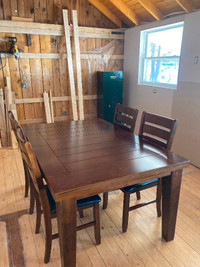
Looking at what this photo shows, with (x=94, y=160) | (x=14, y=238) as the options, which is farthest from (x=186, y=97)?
(x=14, y=238)

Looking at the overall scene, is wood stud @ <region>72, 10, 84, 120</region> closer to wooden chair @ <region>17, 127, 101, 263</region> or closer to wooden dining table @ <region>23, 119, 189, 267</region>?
wooden dining table @ <region>23, 119, 189, 267</region>

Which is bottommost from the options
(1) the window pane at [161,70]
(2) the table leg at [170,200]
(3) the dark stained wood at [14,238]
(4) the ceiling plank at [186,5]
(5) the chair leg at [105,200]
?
(3) the dark stained wood at [14,238]

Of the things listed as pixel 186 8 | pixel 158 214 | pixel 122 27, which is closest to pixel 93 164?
pixel 158 214

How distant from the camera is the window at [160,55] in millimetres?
3258

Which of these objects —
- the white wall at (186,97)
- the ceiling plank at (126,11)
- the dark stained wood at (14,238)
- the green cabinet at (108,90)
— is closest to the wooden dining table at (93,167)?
the dark stained wood at (14,238)

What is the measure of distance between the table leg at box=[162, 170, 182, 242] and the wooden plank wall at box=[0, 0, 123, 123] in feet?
9.86

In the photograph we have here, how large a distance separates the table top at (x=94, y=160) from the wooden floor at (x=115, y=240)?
0.67 metres

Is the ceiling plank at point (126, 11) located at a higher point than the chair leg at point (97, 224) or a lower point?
higher

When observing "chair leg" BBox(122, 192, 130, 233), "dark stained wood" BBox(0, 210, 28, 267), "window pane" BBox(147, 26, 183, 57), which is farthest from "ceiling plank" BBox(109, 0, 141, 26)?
"dark stained wood" BBox(0, 210, 28, 267)

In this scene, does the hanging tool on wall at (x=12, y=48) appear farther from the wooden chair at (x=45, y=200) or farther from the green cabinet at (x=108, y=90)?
the wooden chair at (x=45, y=200)

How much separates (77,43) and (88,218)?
10.2 ft

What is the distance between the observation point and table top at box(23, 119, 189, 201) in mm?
1234

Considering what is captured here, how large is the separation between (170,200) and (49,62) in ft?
10.7

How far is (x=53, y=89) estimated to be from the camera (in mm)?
4039
